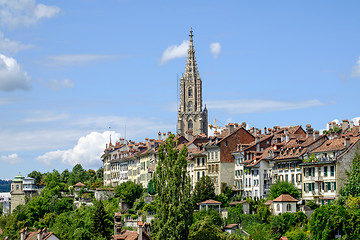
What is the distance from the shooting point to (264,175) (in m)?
106

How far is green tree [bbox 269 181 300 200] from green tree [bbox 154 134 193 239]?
43.7 ft

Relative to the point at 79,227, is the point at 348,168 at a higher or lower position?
higher

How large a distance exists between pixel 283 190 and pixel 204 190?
14245 mm

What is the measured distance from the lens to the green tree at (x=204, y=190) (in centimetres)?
10697

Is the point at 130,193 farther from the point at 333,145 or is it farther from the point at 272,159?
the point at 333,145

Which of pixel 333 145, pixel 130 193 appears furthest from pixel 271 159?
pixel 130 193

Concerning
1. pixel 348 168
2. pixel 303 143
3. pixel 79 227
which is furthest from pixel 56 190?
pixel 348 168

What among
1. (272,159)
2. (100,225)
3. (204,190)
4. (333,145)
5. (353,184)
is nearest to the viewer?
(353,184)

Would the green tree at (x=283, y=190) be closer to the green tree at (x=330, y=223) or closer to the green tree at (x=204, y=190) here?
the green tree at (x=204, y=190)

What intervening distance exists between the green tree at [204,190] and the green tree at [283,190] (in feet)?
38.8

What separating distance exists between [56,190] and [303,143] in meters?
70.9

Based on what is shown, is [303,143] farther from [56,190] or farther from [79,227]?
[56,190]

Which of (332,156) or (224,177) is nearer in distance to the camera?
(332,156)

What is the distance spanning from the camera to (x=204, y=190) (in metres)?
108
